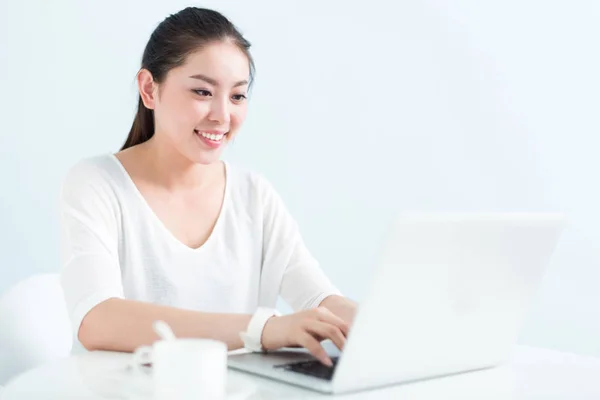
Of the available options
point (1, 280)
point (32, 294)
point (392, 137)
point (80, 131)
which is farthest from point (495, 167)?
point (32, 294)

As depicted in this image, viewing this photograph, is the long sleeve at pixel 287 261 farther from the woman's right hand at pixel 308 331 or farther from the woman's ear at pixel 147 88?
the woman's right hand at pixel 308 331

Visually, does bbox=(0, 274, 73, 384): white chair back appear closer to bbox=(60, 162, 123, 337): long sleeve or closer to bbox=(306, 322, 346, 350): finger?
bbox=(60, 162, 123, 337): long sleeve

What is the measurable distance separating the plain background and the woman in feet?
4.90

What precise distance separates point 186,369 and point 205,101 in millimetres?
1075

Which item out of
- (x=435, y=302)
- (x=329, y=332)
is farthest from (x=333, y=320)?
(x=435, y=302)

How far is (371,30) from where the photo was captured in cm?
395

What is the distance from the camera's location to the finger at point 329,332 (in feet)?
4.74

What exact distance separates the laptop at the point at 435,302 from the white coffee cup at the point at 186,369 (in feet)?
0.59

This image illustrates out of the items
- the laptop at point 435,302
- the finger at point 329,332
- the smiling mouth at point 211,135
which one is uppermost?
the smiling mouth at point 211,135

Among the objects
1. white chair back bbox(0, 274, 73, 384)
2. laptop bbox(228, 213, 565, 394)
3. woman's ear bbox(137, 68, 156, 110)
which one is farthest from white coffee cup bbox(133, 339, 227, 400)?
woman's ear bbox(137, 68, 156, 110)

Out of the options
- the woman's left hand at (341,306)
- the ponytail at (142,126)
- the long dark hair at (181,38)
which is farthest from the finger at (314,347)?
the ponytail at (142,126)

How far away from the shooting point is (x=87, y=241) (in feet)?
6.15

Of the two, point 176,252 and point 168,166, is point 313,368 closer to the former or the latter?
point 176,252

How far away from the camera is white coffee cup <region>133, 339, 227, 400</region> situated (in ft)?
3.68
